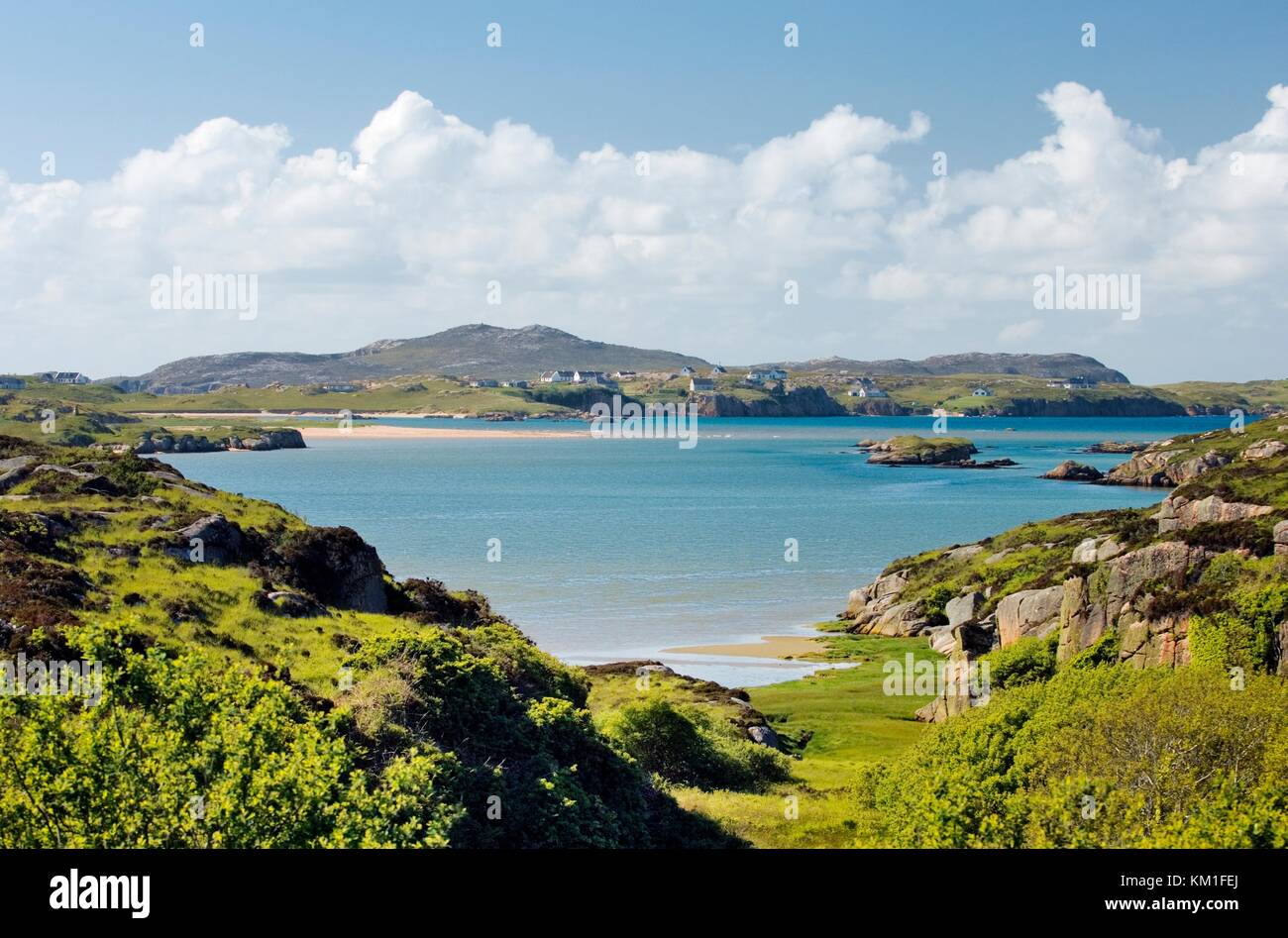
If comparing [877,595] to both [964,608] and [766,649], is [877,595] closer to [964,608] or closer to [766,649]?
[964,608]

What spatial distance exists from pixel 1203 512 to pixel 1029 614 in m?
13.5

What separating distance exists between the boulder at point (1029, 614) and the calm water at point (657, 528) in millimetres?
11669

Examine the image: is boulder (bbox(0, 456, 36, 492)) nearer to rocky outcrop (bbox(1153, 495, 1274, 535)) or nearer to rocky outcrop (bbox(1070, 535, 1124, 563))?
rocky outcrop (bbox(1070, 535, 1124, 563))

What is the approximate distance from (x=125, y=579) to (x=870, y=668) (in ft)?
122

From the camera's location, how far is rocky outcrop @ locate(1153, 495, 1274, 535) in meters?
54.8

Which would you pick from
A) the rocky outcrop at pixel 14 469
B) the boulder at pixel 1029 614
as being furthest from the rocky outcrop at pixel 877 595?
the rocky outcrop at pixel 14 469

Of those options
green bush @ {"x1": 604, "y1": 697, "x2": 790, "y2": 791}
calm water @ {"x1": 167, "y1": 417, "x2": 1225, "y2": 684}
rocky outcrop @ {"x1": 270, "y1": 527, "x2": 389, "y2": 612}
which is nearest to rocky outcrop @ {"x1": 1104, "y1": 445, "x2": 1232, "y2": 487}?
calm water @ {"x1": 167, "y1": 417, "x2": 1225, "y2": 684}

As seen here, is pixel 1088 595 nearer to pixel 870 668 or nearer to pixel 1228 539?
pixel 1228 539

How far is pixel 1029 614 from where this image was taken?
50969 millimetres

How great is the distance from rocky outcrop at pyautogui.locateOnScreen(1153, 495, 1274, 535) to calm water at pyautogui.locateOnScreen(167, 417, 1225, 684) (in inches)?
870

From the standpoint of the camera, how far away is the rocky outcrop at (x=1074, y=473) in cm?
17688

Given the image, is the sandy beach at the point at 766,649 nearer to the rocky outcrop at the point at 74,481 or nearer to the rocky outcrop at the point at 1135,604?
the rocky outcrop at the point at 1135,604
